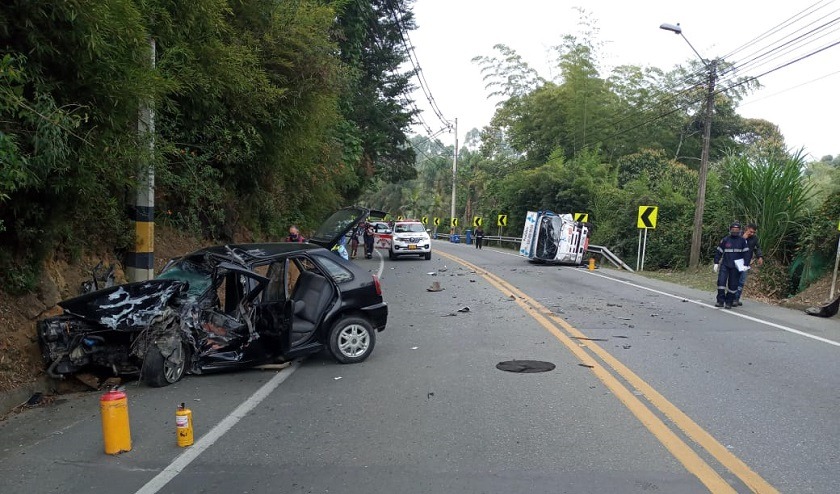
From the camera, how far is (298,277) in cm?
778

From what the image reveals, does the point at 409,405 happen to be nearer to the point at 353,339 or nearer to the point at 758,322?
the point at 353,339

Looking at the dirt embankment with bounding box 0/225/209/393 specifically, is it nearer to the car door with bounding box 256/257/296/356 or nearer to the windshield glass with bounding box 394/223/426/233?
the car door with bounding box 256/257/296/356

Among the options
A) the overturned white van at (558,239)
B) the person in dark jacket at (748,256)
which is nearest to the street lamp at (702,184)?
the overturned white van at (558,239)

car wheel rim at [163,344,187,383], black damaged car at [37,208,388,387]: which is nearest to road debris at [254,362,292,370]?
black damaged car at [37,208,388,387]

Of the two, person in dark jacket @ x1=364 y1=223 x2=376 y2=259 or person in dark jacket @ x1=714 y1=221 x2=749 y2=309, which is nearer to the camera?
person in dark jacket @ x1=714 y1=221 x2=749 y2=309

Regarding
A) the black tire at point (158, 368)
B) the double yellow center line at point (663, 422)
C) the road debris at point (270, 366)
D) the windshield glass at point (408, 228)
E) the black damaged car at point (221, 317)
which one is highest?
the windshield glass at point (408, 228)

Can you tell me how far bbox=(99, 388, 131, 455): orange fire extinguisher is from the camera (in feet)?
15.4

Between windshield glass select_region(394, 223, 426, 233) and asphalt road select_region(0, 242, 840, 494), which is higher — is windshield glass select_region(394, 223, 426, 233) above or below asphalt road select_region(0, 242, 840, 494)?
above

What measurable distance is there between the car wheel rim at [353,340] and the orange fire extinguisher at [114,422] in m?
3.12

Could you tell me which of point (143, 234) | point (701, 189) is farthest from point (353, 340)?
point (701, 189)

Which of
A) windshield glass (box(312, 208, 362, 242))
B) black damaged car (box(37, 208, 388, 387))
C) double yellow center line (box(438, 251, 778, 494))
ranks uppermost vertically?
windshield glass (box(312, 208, 362, 242))

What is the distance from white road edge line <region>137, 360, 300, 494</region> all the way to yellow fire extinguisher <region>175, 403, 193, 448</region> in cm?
7

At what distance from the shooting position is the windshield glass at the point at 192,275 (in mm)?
7266

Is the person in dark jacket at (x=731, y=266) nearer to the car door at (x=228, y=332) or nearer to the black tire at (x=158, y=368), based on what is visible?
the car door at (x=228, y=332)
